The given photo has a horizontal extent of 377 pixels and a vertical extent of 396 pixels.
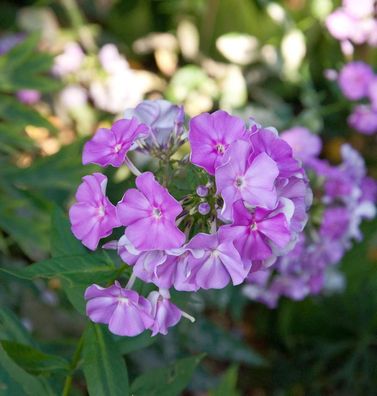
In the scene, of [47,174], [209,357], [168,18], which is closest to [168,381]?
[47,174]

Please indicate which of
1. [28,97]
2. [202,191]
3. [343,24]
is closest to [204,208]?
[202,191]

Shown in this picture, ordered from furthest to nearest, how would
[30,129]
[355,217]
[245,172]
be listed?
[30,129]
[355,217]
[245,172]

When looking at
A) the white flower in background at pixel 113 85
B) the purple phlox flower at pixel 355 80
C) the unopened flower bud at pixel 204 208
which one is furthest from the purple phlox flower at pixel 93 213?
the white flower in background at pixel 113 85

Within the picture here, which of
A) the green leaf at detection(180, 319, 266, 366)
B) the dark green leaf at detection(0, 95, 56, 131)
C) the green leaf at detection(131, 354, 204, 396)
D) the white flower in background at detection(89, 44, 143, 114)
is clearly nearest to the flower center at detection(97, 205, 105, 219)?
the green leaf at detection(131, 354, 204, 396)

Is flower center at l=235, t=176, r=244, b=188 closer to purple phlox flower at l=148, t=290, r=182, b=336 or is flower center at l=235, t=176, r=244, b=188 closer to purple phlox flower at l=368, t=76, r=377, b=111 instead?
purple phlox flower at l=148, t=290, r=182, b=336

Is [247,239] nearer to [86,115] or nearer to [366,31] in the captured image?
[366,31]

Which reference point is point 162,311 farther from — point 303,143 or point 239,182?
point 303,143
